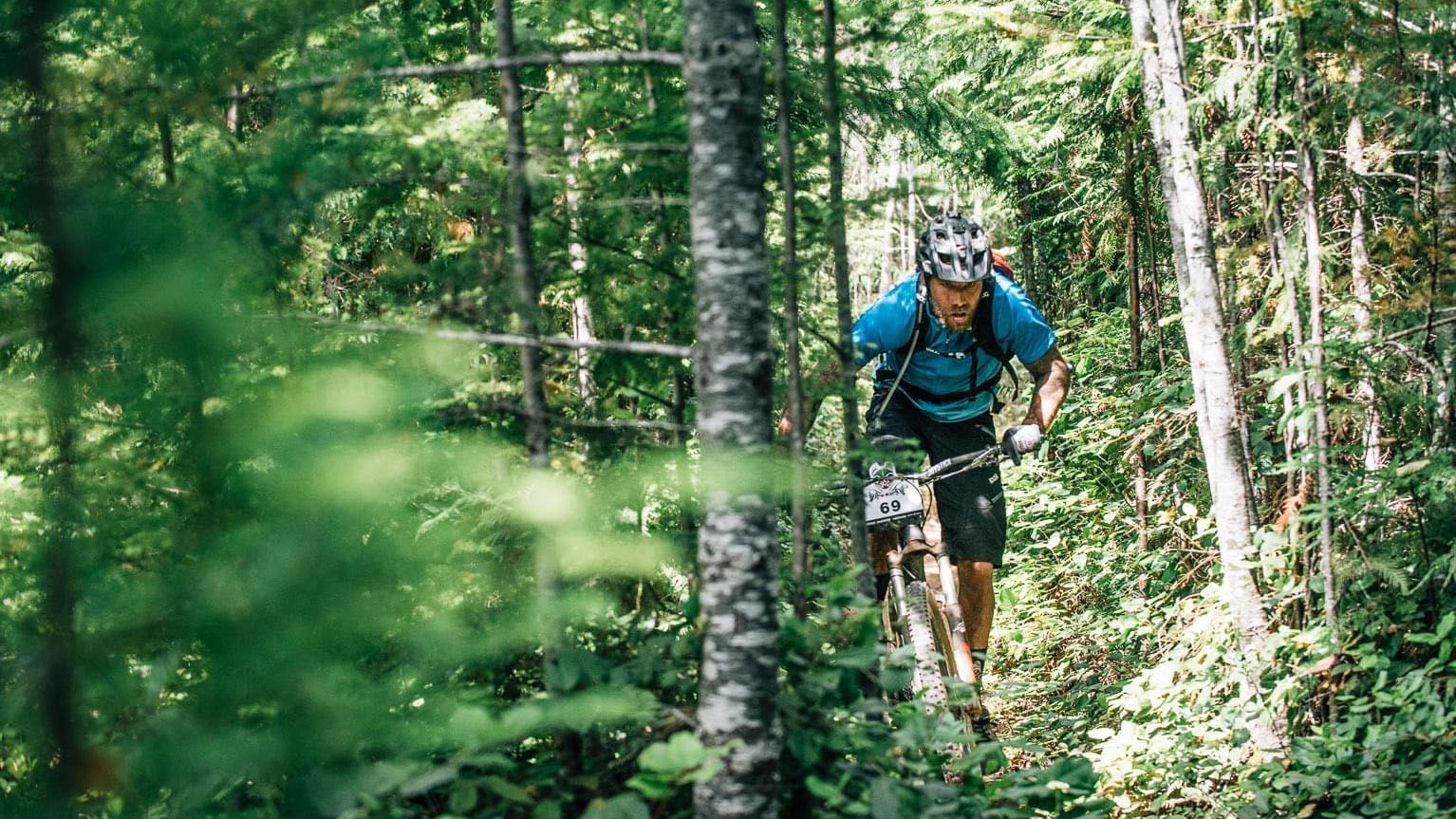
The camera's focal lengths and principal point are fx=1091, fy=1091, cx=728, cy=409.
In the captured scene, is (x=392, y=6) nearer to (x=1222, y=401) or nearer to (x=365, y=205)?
(x=365, y=205)

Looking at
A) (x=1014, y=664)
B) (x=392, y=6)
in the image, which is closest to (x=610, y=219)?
(x=392, y=6)

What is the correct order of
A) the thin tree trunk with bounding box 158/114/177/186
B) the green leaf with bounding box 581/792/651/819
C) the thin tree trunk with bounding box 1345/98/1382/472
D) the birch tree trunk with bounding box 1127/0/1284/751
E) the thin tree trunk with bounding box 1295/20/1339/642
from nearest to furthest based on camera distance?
1. the green leaf with bounding box 581/792/651/819
2. the thin tree trunk with bounding box 158/114/177/186
3. the thin tree trunk with bounding box 1295/20/1339/642
4. the thin tree trunk with bounding box 1345/98/1382/472
5. the birch tree trunk with bounding box 1127/0/1284/751

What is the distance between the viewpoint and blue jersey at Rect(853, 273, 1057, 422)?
5902mm

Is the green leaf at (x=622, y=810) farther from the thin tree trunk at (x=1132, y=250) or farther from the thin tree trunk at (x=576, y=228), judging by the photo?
the thin tree trunk at (x=1132, y=250)

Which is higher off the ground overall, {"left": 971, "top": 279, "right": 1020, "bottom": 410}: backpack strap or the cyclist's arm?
{"left": 971, "top": 279, "right": 1020, "bottom": 410}: backpack strap

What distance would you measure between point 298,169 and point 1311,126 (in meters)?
4.45

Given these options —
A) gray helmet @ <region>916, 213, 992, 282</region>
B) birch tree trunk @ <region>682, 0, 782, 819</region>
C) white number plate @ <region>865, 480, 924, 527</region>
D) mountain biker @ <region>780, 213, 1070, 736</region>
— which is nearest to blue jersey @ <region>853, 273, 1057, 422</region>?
mountain biker @ <region>780, 213, 1070, 736</region>

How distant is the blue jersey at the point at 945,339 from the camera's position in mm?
5902

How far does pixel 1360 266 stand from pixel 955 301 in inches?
79.6

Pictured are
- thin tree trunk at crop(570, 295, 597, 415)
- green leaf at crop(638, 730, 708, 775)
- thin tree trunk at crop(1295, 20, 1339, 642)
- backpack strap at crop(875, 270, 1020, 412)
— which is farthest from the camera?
backpack strap at crop(875, 270, 1020, 412)

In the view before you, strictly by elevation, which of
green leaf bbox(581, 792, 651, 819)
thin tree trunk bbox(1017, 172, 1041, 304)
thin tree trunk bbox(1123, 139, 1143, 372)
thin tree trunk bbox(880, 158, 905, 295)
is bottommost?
green leaf bbox(581, 792, 651, 819)

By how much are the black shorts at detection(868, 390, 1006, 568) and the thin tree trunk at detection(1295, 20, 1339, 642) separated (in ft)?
5.25

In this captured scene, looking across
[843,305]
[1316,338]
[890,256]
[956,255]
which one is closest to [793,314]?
[843,305]

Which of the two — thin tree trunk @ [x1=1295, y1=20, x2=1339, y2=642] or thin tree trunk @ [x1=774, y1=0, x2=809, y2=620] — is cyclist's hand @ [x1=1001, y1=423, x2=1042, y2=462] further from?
thin tree trunk @ [x1=774, y1=0, x2=809, y2=620]
